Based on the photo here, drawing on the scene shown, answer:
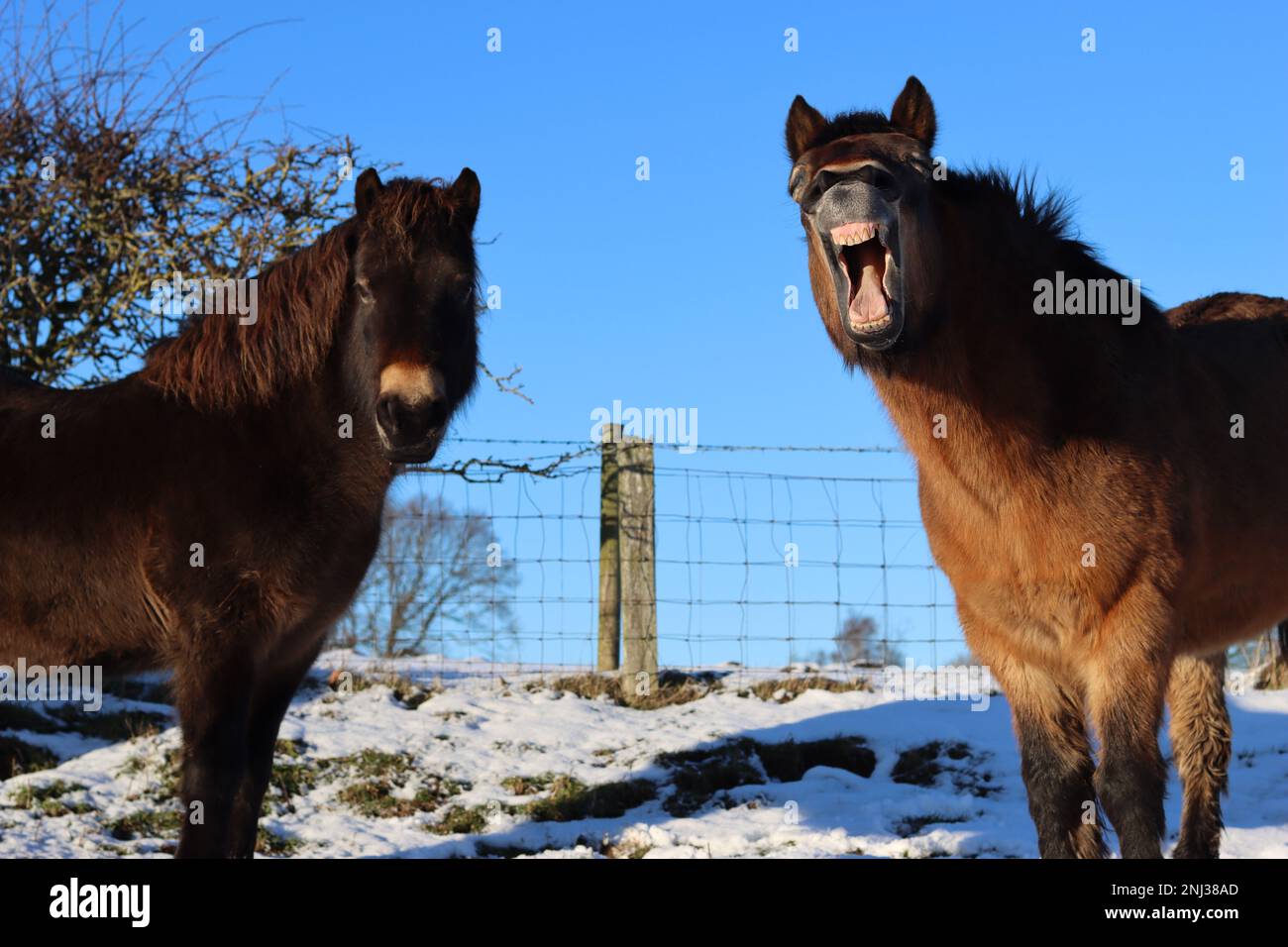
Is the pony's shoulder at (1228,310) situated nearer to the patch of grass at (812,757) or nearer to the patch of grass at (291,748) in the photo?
the patch of grass at (812,757)

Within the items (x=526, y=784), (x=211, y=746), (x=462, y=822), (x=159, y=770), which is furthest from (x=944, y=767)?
(x=159, y=770)

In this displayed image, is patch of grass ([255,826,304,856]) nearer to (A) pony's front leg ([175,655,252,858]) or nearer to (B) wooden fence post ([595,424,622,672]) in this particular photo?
(A) pony's front leg ([175,655,252,858])

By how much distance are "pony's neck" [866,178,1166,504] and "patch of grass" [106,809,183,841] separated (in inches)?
176

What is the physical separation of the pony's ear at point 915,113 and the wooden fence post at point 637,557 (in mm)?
5873

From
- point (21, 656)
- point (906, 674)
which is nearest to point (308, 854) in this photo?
point (21, 656)

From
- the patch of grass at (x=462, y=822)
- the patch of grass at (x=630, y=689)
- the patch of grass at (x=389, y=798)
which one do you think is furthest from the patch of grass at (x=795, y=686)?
the patch of grass at (x=462, y=822)

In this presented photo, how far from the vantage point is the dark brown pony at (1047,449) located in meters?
4.02

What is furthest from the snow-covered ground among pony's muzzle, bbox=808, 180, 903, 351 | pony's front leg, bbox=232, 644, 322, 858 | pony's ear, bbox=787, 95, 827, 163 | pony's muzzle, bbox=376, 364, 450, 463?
pony's ear, bbox=787, 95, 827, 163

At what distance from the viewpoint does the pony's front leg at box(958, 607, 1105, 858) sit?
4.42 metres

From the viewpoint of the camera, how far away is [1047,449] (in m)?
4.27

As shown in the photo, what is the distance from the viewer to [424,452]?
15.7 feet

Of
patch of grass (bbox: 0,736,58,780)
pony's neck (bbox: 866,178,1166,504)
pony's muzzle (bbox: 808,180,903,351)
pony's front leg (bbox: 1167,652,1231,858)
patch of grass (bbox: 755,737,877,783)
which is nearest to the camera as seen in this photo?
pony's muzzle (bbox: 808,180,903,351)
